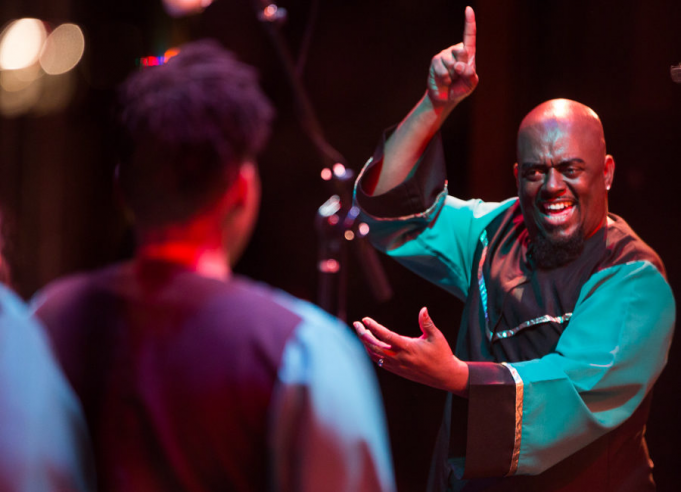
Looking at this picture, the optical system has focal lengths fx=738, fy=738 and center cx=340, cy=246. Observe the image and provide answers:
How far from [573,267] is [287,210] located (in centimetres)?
111

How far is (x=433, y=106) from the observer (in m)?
1.79

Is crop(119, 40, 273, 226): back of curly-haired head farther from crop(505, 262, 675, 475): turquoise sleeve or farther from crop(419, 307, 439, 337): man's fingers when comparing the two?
crop(505, 262, 675, 475): turquoise sleeve

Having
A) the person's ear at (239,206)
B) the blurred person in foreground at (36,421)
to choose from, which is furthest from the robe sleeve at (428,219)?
the blurred person in foreground at (36,421)

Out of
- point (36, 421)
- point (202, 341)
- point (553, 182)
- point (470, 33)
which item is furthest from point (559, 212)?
point (36, 421)

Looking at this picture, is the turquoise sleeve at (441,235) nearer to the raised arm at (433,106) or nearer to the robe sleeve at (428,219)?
the robe sleeve at (428,219)

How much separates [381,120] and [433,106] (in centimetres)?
67

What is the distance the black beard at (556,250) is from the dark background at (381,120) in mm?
560

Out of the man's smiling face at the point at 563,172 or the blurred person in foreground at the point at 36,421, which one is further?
the man's smiling face at the point at 563,172

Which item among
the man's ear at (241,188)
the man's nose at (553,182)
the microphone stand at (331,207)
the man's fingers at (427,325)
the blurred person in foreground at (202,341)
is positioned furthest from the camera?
the microphone stand at (331,207)

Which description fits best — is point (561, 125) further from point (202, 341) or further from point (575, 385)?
point (202, 341)

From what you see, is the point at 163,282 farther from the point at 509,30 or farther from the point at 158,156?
the point at 509,30

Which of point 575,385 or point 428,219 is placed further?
point 428,219

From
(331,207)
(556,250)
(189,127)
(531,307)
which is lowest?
(531,307)

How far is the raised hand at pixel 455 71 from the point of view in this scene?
5.59 feet
